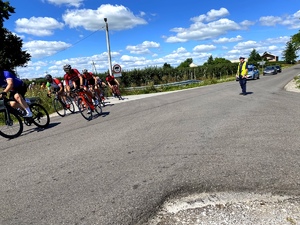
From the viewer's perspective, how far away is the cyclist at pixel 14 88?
684cm

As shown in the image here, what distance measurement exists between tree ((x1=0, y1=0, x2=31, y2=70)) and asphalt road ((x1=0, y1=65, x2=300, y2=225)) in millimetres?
34440

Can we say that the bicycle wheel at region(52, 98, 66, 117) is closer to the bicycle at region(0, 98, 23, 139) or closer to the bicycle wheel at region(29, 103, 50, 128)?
the bicycle wheel at region(29, 103, 50, 128)

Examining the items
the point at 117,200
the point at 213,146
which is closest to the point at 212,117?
the point at 213,146

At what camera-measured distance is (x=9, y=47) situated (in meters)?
37.4

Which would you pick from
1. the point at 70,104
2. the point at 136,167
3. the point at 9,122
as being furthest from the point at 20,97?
the point at 136,167

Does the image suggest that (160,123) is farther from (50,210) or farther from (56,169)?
(50,210)

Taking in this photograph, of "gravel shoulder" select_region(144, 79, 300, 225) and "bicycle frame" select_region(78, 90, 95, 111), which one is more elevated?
"bicycle frame" select_region(78, 90, 95, 111)

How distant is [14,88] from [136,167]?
4990mm

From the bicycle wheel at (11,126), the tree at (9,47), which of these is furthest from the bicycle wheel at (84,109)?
the tree at (9,47)

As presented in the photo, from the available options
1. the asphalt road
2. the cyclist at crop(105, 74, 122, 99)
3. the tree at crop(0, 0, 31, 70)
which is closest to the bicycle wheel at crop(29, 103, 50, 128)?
the asphalt road

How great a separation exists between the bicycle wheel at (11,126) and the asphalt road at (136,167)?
0.40 meters

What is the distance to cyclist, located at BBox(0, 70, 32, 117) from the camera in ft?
22.5

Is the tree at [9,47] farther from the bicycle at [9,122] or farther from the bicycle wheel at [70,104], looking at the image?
the bicycle at [9,122]

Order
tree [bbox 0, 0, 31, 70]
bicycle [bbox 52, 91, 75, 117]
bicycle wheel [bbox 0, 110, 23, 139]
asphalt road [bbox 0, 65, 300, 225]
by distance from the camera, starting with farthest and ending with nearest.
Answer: tree [bbox 0, 0, 31, 70] → bicycle [bbox 52, 91, 75, 117] → bicycle wheel [bbox 0, 110, 23, 139] → asphalt road [bbox 0, 65, 300, 225]
